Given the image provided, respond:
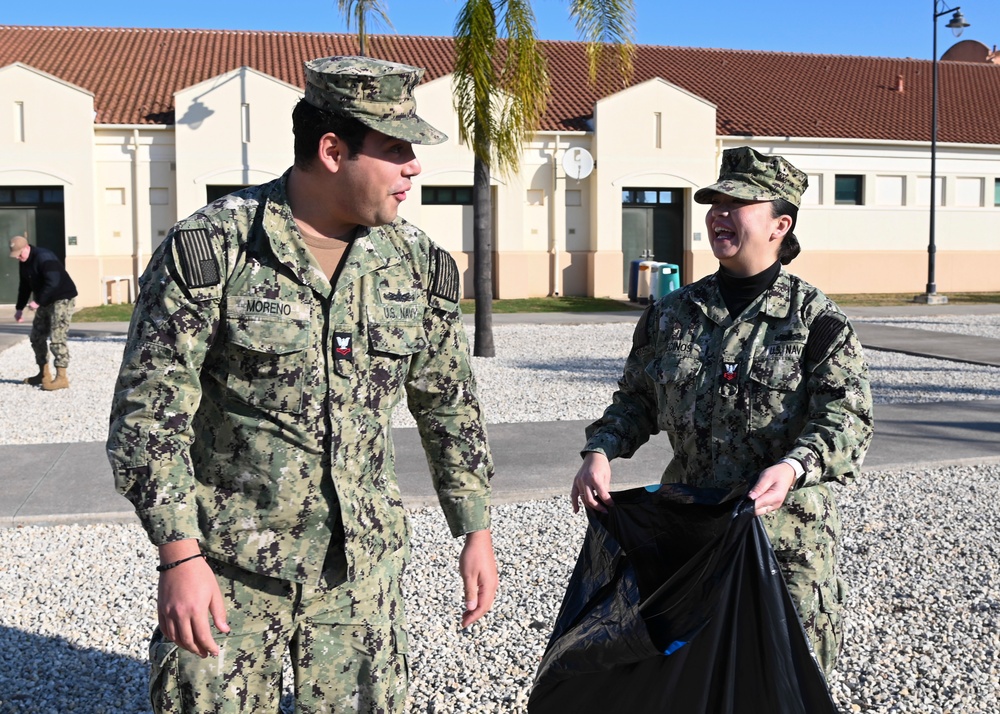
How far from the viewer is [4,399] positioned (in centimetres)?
1148

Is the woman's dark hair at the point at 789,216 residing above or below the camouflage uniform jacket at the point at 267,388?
above

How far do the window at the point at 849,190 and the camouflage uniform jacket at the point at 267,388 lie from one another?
31251mm

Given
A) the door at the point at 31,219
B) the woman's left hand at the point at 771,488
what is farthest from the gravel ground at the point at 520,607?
the door at the point at 31,219

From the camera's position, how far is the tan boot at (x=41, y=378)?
12.3 metres

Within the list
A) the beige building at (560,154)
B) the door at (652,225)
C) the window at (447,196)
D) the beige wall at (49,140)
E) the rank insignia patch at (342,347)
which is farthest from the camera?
the door at (652,225)

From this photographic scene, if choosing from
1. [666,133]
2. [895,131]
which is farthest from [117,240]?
[895,131]

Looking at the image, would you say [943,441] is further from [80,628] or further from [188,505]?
[188,505]

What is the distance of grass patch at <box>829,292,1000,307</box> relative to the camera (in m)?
27.3

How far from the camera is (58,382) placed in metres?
12.3

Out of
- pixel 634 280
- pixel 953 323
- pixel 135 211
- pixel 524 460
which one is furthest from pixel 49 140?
pixel 524 460

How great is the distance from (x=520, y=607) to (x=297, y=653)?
103 inches

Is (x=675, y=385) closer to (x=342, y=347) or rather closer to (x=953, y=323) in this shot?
(x=342, y=347)

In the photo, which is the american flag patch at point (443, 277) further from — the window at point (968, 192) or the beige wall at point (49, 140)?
the window at point (968, 192)

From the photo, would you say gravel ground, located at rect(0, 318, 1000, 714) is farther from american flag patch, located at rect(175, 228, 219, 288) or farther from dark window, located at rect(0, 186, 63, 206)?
dark window, located at rect(0, 186, 63, 206)
